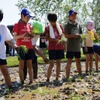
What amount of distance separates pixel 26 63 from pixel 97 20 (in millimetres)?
57669

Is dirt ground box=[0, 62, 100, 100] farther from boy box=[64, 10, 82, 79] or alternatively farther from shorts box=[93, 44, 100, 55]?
shorts box=[93, 44, 100, 55]

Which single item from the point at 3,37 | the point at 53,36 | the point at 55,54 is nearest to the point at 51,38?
the point at 53,36

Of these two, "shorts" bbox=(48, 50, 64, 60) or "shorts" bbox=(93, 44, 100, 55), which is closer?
"shorts" bbox=(48, 50, 64, 60)

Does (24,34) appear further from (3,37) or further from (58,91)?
(58,91)

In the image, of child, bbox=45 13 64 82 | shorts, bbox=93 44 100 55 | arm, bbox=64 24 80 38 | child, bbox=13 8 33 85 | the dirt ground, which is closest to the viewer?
the dirt ground

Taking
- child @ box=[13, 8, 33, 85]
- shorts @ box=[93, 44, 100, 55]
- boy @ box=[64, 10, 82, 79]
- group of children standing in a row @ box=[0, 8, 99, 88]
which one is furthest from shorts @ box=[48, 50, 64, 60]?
shorts @ box=[93, 44, 100, 55]

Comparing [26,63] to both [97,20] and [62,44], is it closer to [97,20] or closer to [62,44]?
[62,44]

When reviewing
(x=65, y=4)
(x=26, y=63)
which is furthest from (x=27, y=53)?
(x=65, y=4)

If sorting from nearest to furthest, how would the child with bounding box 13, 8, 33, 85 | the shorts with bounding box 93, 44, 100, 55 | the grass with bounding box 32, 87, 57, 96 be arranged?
the grass with bounding box 32, 87, 57, 96
the child with bounding box 13, 8, 33, 85
the shorts with bounding box 93, 44, 100, 55

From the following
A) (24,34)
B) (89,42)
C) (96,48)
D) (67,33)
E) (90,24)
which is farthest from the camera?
(96,48)

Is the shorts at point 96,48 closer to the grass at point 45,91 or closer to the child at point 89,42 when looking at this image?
the child at point 89,42

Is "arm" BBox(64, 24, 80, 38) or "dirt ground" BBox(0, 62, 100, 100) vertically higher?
"arm" BBox(64, 24, 80, 38)

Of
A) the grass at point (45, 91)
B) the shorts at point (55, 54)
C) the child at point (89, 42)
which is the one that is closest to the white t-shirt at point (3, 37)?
the grass at point (45, 91)

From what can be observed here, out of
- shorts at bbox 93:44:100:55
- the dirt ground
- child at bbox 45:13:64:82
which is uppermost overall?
child at bbox 45:13:64:82
